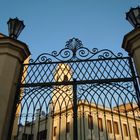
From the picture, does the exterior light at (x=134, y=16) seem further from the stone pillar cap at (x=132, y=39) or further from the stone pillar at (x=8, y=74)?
the stone pillar at (x=8, y=74)

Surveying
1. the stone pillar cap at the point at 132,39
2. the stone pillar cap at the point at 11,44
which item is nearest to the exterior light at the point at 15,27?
the stone pillar cap at the point at 11,44

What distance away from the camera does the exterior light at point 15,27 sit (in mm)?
6215

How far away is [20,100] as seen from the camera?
18.3ft

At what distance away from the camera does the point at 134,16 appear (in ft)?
19.5

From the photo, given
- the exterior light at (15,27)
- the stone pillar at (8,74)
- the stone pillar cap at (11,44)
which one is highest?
the exterior light at (15,27)

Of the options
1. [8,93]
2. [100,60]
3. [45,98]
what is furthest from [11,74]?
[100,60]

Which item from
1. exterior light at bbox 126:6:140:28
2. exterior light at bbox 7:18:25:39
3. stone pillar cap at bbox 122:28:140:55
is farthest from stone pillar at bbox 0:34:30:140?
exterior light at bbox 126:6:140:28

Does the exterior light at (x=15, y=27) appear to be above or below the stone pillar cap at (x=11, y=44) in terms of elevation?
above

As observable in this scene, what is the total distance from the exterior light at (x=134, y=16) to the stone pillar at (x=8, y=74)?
2.78 metres

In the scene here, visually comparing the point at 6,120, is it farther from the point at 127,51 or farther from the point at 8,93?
the point at 127,51

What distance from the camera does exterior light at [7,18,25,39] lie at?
6.21 m

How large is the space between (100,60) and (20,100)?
230 centimetres

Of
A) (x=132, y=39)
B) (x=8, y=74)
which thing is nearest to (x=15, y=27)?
(x=8, y=74)

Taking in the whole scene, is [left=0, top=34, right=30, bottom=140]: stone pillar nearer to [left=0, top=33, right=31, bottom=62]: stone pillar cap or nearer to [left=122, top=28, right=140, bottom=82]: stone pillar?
[left=0, top=33, right=31, bottom=62]: stone pillar cap
